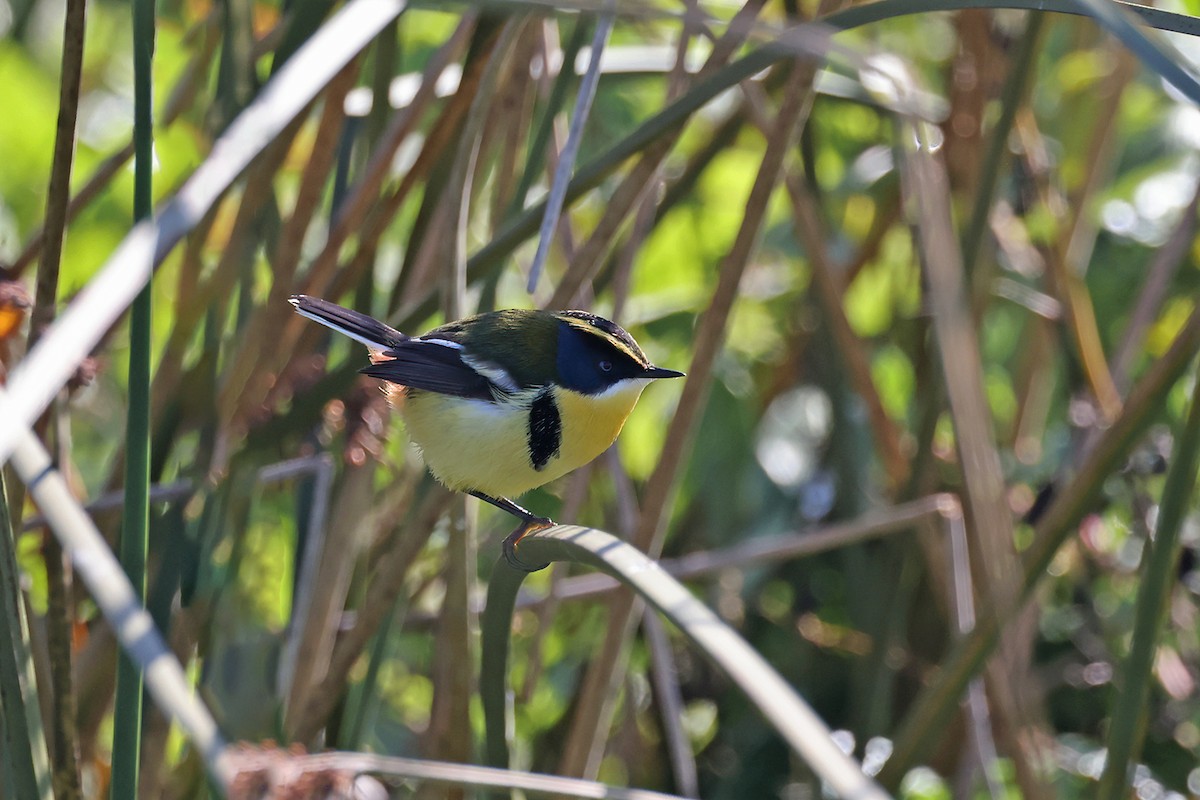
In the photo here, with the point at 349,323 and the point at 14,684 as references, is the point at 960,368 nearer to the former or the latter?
the point at 14,684

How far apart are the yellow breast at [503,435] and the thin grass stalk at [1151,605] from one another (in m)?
0.86

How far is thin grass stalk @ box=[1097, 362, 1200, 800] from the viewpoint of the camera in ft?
5.03

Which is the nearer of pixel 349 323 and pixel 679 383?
pixel 349 323

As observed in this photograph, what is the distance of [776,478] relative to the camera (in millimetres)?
3348

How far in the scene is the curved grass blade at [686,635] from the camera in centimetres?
77

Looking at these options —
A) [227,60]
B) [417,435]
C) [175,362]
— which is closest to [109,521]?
[175,362]

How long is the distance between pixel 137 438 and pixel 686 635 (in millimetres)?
576

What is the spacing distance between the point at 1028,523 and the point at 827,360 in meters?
0.64

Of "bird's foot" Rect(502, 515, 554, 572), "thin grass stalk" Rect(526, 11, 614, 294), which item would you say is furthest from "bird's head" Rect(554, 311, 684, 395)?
"thin grass stalk" Rect(526, 11, 614, 294)

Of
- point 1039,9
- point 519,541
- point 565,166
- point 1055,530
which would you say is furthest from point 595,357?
point 1039,9

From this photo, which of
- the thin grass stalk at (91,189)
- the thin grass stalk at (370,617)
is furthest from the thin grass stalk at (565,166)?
the thin grass stalk at (91,189)

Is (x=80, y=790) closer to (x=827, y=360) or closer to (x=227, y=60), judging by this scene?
(x=227, y=60)

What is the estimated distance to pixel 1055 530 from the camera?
1.92 metres

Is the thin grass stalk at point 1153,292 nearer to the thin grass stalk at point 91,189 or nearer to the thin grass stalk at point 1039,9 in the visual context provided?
the thin grass stalk at point 1039,9
